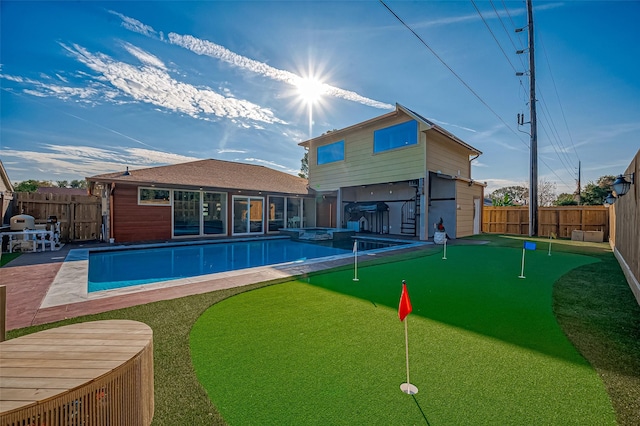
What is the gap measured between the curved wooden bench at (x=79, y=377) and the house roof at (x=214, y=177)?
11.9 meters

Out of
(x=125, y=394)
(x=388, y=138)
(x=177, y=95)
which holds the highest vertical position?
(x=177, y=95)

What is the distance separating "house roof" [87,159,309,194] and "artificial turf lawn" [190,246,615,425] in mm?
10386

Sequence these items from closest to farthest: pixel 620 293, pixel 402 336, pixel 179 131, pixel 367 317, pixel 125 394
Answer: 1. pixel 125 394
2. pixel 402 336
3. pixel 367 317
4. pixel 620 293
5. pixel 179 131

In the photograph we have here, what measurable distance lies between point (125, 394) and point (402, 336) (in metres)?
2.75

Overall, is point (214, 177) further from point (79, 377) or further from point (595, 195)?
point (595, 195)

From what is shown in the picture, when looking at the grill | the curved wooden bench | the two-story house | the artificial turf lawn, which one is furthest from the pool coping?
the two-story house

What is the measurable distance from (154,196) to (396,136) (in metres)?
12.5

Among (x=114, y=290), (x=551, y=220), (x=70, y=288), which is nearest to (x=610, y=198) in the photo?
(x=551, y=220)

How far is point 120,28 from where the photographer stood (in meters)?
8.82

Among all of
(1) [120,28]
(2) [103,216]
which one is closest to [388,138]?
(1) [120,28]

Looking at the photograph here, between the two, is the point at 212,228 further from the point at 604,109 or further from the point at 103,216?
the point at 604,109

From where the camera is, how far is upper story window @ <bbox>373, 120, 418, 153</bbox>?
45.2 feet

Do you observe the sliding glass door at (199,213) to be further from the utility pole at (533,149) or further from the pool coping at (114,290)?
the utility pole at (533,149)

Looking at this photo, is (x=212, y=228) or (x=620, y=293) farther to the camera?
(x=212, y=228)
